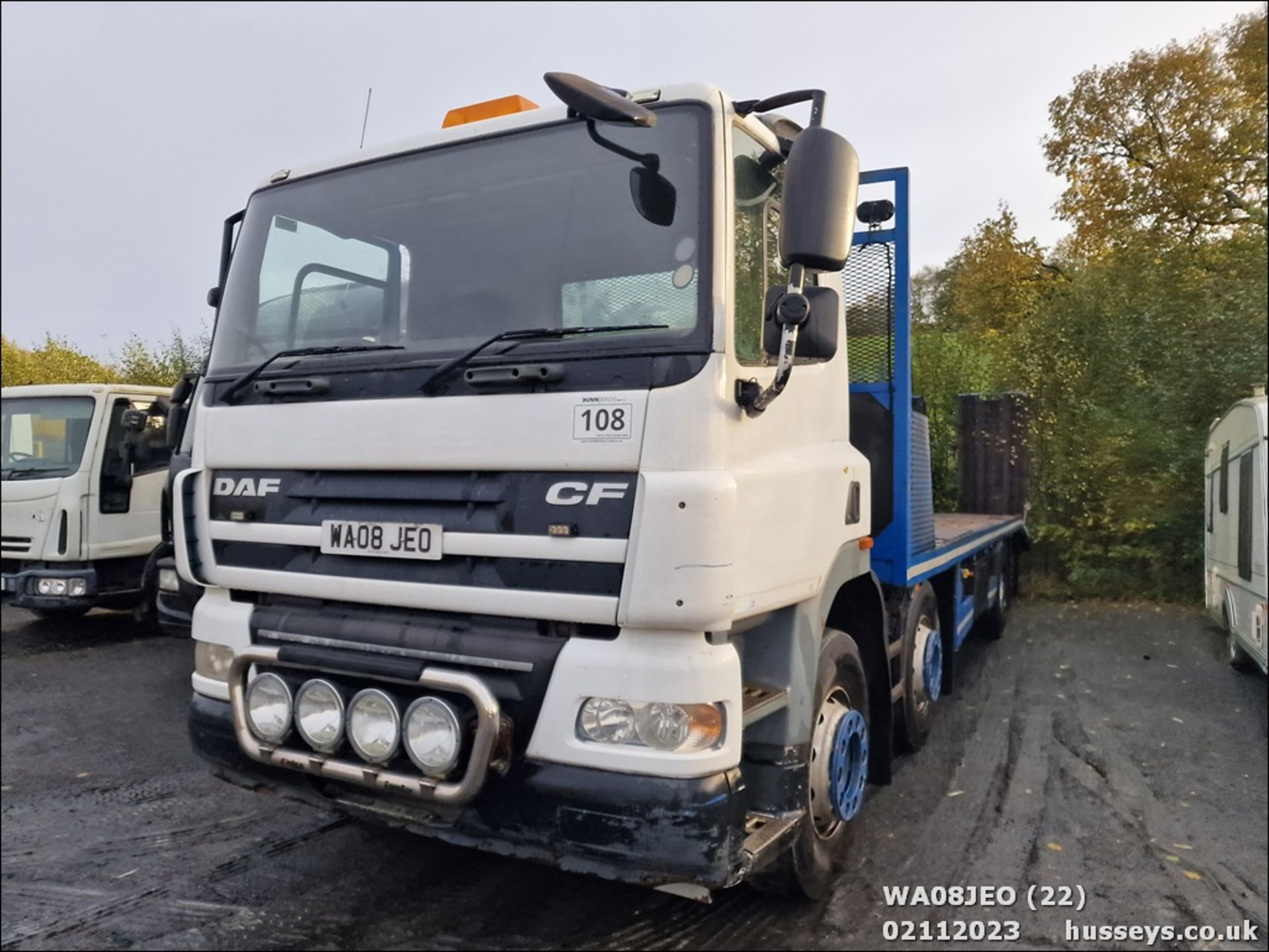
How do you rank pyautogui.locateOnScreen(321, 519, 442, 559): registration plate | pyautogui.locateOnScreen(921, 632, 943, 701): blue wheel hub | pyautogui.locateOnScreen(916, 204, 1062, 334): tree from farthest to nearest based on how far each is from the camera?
pyautogui.locateOnScreen(921, 632, 943, 701): blue wheel hub → pyautogui.locateOnScreen(321, 519, 442, 559): registration plate → pyautogui.locateOnScreen(916, 204, 1062, 334): tree

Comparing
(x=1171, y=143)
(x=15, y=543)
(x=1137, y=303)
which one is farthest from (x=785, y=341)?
(x=15, y=543)

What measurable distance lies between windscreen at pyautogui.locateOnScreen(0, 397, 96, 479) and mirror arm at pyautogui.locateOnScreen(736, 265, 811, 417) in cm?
155

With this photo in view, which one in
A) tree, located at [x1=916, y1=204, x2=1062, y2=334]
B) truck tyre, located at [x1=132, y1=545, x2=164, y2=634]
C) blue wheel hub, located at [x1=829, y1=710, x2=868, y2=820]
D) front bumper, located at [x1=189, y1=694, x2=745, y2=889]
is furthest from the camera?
blue wheel hub, located at [x1=829, y1=710, x2=868, y2=820]

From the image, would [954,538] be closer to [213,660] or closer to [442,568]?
[442,568]

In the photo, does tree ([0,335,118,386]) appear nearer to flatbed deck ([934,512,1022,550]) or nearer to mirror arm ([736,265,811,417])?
mirror arm ([736,265,811,417])

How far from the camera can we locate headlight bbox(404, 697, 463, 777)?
2492 mm

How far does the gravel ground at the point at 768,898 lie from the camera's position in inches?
122

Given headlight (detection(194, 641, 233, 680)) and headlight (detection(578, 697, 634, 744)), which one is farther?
headlight (detection(194, 641, 233, 680))

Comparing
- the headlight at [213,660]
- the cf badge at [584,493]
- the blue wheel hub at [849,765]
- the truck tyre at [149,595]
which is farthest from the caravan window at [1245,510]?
the headlight at [213,660]

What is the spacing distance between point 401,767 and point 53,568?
3.46ft

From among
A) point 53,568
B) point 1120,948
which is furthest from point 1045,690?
point 53,568

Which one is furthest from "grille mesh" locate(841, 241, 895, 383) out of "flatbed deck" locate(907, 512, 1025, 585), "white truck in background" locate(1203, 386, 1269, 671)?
"white truck in background" locate(1203, 386, 1269, 671)

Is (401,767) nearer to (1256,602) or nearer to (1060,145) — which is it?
(1256,602)

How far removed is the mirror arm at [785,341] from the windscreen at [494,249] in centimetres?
20
